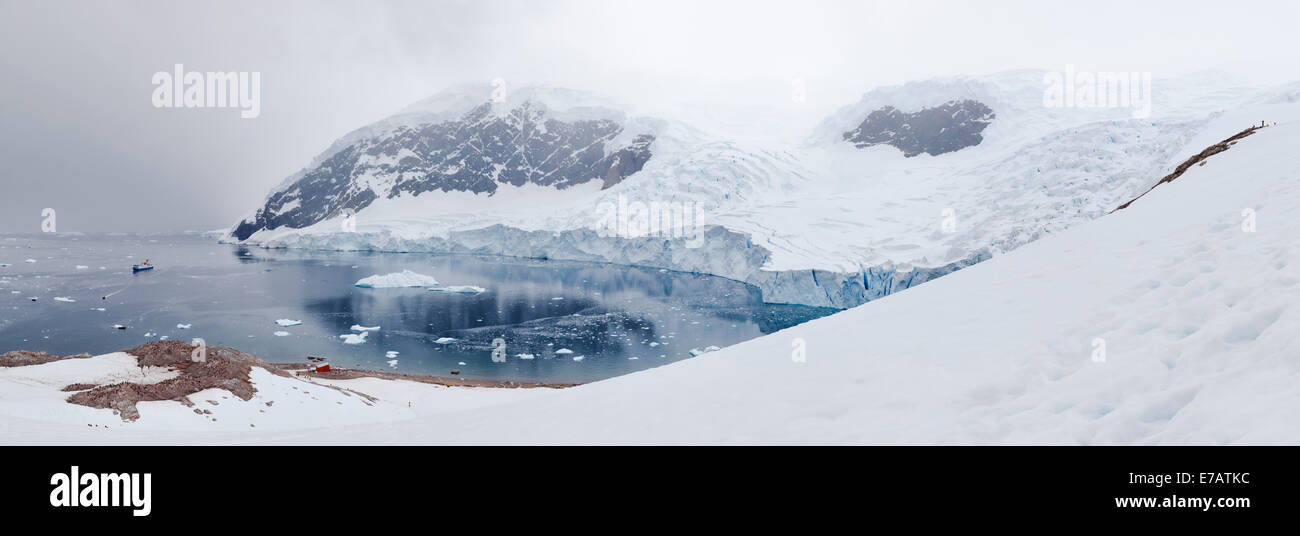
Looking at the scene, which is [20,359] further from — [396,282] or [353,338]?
[396,282]

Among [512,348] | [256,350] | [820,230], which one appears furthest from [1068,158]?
[256,350]

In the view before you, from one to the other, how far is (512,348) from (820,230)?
35.1 metres

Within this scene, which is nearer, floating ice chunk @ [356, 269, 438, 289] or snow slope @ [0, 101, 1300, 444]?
snow slope @ [0, 101, 1300, 444]

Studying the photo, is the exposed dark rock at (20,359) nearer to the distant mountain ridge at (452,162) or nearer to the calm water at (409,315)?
the calm water at (409,315)

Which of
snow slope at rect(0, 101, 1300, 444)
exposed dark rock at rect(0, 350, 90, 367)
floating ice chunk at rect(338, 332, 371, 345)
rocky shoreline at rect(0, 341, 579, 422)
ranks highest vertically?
snow slope at rect(0, 101, 1300, 444)

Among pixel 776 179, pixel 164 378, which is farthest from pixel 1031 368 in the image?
pixel 776 179

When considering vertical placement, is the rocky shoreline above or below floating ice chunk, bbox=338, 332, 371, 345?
above

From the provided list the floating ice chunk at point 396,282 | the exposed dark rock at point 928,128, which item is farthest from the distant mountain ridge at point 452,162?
the floating ice chunk at point 396,282

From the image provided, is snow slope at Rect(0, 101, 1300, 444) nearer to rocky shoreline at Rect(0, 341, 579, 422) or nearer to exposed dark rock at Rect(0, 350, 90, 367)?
rocky shoreline at Rect(0, 341, 579, 422)

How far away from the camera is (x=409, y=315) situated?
4366 centimetres

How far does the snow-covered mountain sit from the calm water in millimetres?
6335

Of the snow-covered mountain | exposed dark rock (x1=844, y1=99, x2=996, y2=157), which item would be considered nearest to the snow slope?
the snow-covered mountain

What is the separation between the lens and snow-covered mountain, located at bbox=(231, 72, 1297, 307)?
45.8 meters
